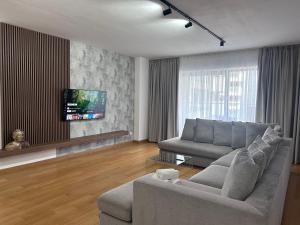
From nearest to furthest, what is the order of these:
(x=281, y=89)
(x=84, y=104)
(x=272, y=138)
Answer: (x=272, y=138) → (x=281, y=89) → (x=84, y=104)

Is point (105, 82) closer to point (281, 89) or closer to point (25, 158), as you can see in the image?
point (25, 158)

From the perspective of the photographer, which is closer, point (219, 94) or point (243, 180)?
point (243, 180)

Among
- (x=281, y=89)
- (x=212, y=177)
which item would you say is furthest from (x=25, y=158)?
(x=281, y=89)

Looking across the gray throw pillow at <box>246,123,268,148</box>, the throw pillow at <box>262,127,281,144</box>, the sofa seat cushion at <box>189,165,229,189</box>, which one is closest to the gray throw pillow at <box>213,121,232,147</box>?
the gray throw pillow at <box>246,123,268,148</box>

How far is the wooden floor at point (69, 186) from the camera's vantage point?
8.02 ft

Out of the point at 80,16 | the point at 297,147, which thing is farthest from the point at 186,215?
the point at 297,147

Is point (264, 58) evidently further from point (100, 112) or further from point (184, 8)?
point (100, 112)

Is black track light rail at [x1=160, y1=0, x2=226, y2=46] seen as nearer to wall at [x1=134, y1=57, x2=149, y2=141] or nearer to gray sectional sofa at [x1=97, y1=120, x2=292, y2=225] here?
gray sectional sofa at [x1=97, y1=120, x2=292, y2=225]

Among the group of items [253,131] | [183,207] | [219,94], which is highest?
[219,94]

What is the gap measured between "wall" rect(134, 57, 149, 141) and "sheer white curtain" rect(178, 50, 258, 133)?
1105 millimetres

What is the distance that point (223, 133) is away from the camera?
4.47 metres

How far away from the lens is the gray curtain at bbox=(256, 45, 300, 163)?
15.5 ft

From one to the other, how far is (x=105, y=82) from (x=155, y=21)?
264 centimetres

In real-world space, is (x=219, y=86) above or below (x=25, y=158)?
above
